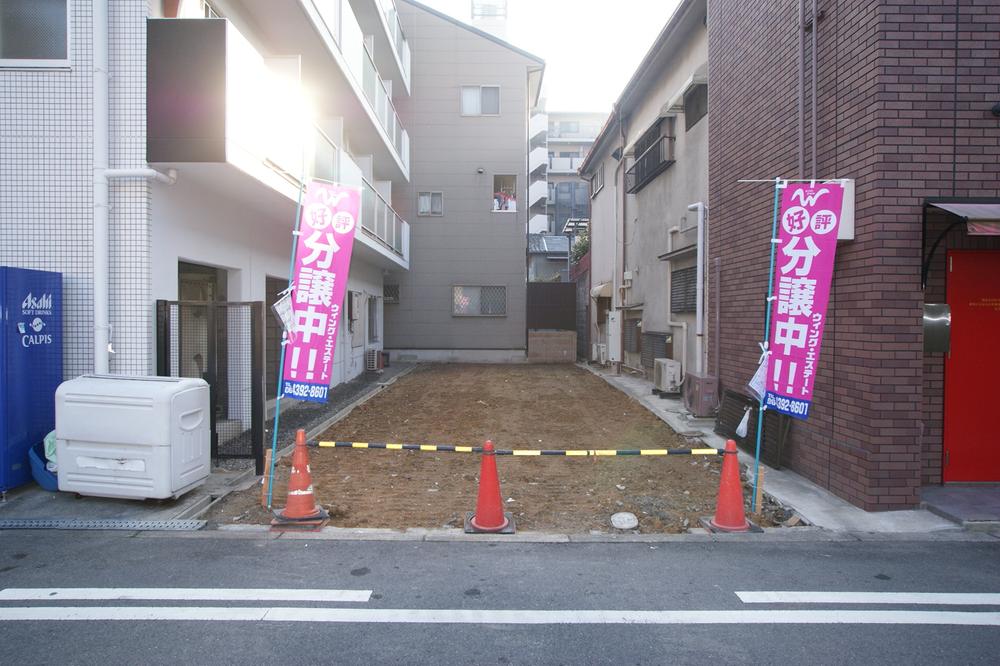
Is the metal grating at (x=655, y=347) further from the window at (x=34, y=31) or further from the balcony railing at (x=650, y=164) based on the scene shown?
the window at (x=34, y=31)

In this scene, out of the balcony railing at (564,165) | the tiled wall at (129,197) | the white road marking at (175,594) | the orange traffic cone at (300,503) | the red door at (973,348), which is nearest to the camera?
the white road marking at (175,594)

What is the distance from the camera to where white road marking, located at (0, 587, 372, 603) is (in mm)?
3686

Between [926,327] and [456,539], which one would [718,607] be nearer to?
[456,539]

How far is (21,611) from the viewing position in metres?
3.51

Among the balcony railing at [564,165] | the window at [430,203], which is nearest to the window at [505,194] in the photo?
the window at [430,203]

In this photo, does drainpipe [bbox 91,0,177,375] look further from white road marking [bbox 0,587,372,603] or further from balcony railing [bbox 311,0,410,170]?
balcony railing [bbox 311,0,410,170]

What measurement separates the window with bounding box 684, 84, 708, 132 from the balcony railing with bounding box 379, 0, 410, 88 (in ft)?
27.0

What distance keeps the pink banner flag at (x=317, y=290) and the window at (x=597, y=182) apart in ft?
57.1

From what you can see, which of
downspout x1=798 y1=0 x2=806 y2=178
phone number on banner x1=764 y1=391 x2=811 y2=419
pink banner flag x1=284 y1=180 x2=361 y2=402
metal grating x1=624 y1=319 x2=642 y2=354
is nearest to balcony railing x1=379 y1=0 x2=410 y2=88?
metal grating x1=624 y1=319 x2=642 y2=354

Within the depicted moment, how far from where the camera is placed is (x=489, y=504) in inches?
196

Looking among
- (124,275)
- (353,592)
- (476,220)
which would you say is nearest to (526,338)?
(476,220)

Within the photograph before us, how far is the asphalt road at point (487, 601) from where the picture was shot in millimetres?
3127

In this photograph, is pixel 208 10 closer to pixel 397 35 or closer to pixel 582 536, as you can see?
pixel 582 536

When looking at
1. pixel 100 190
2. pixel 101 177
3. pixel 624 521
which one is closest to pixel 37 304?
pixel 100 190
